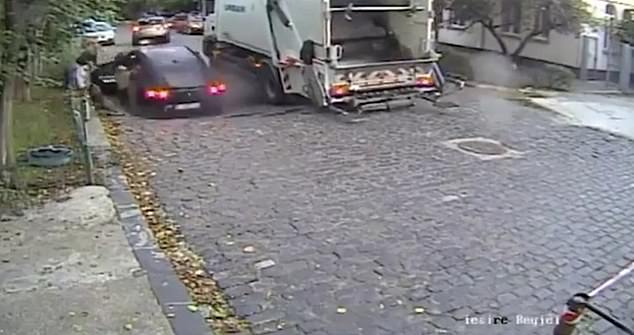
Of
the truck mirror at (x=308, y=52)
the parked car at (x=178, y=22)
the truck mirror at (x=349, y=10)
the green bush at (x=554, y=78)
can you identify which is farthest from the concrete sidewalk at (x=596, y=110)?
the parked car at (x=178, y=22)

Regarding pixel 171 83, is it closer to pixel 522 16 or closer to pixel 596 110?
pixel 596 110

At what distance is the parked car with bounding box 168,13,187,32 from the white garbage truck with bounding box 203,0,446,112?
33.0 meters

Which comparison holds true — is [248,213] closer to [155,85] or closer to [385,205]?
[385,205]

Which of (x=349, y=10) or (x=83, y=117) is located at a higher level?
(x=349, y=10)

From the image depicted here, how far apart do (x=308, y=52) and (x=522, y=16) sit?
12213 millimetres

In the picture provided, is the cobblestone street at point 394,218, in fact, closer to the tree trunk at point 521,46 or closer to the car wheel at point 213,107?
the car wheel at point 213,107

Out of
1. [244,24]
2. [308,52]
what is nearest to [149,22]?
[244,24]

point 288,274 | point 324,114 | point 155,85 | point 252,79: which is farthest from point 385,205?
point 252,79

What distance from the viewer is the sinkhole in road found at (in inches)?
442

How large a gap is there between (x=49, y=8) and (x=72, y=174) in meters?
2.10

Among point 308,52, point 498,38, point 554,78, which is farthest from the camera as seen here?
point 498,38

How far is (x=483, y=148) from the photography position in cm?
1168

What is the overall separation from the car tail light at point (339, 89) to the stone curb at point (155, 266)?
18.4 feet

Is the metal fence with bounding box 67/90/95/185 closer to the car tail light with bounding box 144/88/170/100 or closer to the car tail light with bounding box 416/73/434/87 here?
the car tail light with bounding box 144/88/170/100
